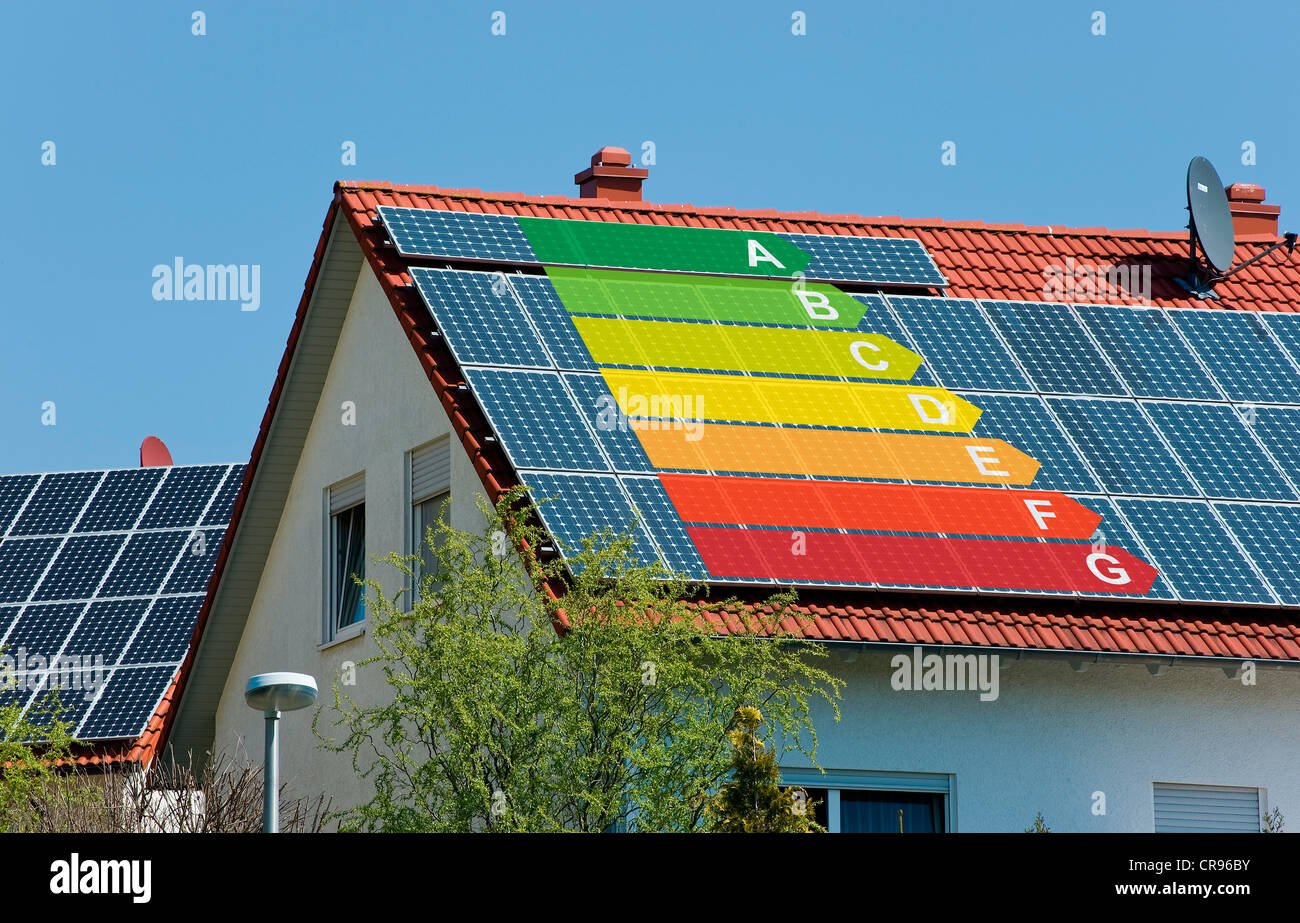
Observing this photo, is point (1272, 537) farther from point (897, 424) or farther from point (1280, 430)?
point (897, 424)

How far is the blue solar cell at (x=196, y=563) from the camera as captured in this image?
24422 millimetres

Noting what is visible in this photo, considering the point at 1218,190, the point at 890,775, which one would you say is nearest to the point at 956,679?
the point at 890,775

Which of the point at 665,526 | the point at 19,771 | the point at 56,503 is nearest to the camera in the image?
the point at 665,526

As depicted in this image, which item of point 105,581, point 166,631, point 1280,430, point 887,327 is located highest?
point 887,327

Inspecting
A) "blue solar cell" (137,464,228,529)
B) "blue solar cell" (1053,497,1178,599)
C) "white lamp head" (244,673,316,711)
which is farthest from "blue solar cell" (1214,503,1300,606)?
"blue solar cell" (137,464,228,529)

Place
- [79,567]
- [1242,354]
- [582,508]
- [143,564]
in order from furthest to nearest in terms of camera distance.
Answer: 1. [79,567]
2. [143,564]
3. [1242,354]
4. [582,508]

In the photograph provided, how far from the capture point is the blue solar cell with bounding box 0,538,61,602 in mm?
24969

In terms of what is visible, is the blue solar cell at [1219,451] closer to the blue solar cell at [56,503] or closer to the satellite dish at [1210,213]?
the satellite dish at [1210,213]

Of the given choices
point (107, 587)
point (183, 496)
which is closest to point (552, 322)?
point (107, 587)

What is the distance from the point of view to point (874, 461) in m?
17.6

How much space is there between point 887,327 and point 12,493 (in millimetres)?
13499

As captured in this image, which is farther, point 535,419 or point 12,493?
point 12,493
